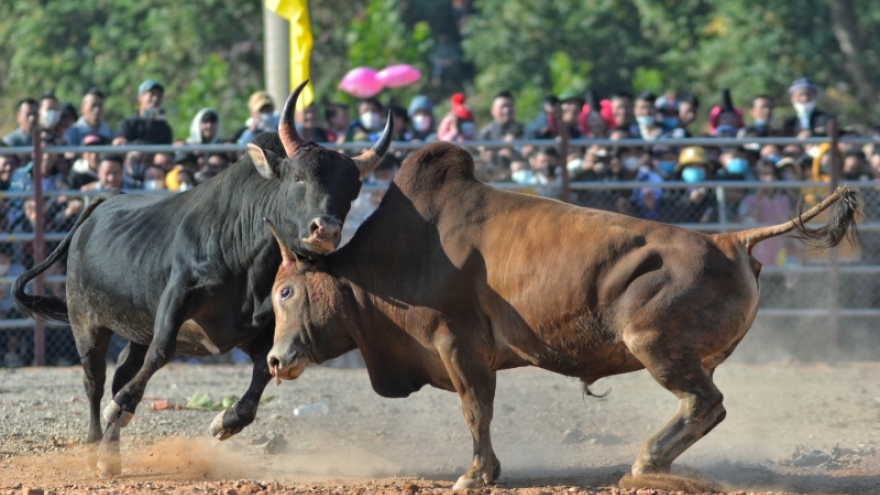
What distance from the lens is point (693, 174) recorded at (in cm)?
1148

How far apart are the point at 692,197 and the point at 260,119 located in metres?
4.15

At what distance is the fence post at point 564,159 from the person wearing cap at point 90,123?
419 cm

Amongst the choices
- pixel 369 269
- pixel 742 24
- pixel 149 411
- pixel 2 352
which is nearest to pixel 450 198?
pixel 369 269

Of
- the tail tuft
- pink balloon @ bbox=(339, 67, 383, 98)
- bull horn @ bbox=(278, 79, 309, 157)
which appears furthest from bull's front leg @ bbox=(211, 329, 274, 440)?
pink balloon @ bbox=(339, 67, 383, 98)

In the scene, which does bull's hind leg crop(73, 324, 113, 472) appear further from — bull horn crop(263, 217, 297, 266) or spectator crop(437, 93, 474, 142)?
spectator crop(437, 93, 474, 142)

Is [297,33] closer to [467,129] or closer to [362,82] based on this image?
[467,129]

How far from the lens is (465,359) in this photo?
5.90 metres

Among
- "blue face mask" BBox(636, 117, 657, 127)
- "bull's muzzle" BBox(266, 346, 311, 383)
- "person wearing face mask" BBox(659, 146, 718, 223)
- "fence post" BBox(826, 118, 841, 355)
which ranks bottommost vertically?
"fence post" BBox(826, 118, 841, 355)

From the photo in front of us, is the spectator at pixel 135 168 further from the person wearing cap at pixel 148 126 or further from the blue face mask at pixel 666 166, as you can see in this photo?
the blue face mask at pixel 666 166

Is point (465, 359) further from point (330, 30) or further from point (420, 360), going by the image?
point (330, 30)

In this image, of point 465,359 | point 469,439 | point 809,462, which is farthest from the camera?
point 469,439

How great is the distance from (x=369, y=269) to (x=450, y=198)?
0.54m

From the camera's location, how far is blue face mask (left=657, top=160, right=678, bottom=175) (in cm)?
1167

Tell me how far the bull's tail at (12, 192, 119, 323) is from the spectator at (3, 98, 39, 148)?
13.1 ft
